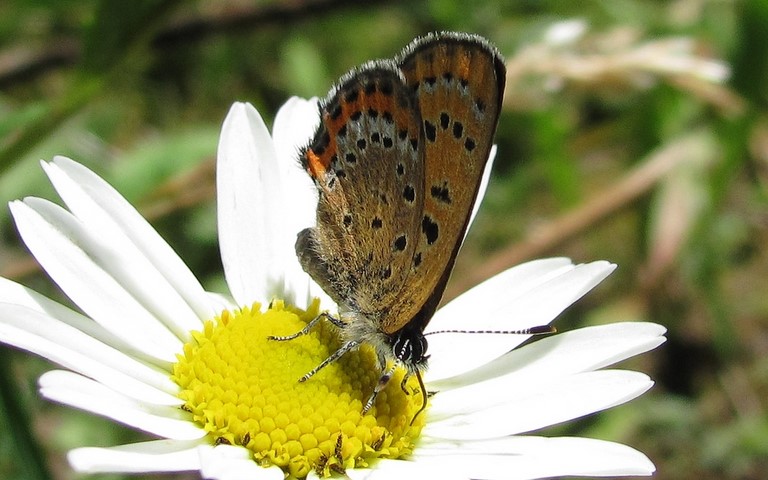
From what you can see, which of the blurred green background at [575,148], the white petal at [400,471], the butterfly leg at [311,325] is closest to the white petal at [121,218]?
the butterfly leg at [311,325]

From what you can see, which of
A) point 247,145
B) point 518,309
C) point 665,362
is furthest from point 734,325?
point 247,145

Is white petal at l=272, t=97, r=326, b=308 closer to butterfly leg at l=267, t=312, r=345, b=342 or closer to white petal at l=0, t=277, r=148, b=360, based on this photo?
butterfly leg at l=267, t=312, r=345, b=342

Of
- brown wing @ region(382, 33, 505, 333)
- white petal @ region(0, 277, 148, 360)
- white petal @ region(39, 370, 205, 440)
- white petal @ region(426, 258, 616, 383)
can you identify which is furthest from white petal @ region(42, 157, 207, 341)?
white petal @ region(426, 258, 616, 383)

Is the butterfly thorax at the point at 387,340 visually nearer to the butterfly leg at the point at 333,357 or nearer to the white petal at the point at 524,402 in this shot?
the butterfly leg at the point at 333,357

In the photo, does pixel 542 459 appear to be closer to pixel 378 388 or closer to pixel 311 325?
pixel 378 388

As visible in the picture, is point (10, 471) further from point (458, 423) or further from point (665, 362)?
point (665, 362)
